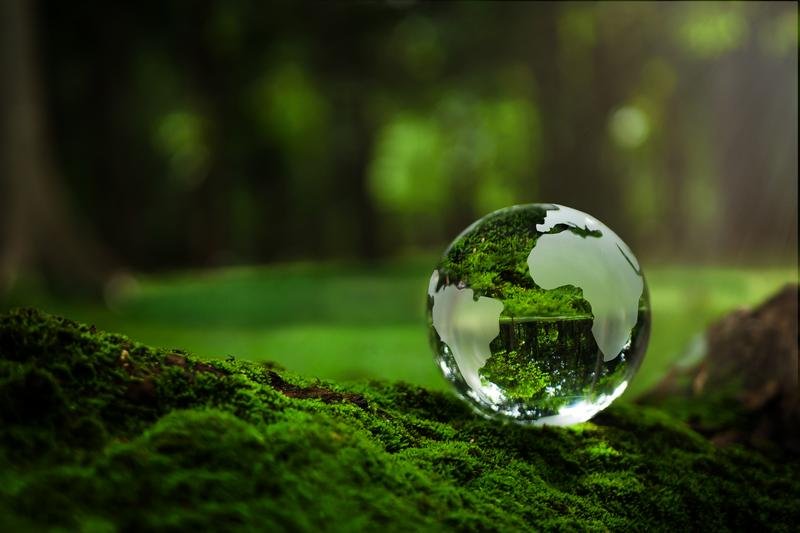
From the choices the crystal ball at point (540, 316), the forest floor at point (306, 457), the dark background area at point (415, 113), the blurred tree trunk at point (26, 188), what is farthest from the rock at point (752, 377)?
the blurred tree trunk at point (26, 188)

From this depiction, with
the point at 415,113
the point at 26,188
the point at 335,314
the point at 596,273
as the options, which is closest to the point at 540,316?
the point at 596,273

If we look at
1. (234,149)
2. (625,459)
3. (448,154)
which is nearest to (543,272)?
(625,459)

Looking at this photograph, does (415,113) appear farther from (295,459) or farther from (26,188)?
(295,459)

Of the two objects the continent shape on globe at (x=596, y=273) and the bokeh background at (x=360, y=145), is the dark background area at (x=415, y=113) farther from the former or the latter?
the continent shape on globe at (x=596, y=273)

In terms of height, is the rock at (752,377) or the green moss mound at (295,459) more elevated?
the rock at (752,377)

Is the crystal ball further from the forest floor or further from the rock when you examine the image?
the rock

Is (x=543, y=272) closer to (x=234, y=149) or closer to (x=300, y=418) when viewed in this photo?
(x=300, y=418)
